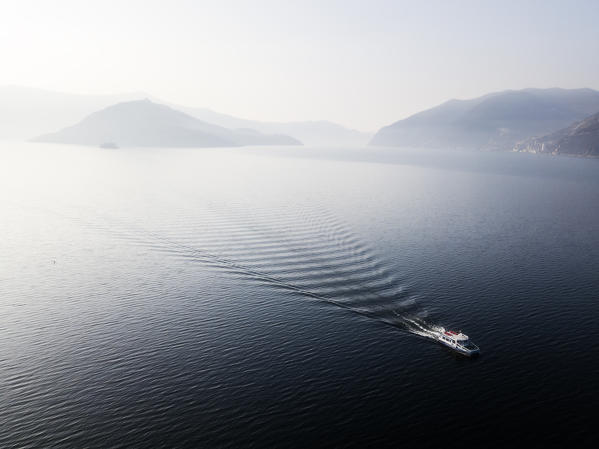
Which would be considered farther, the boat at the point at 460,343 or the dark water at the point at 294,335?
the boat at the point at 460,343

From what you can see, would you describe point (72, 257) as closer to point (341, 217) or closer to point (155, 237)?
point (155, 237)

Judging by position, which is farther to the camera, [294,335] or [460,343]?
[294,335]

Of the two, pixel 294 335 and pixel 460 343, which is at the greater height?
pixel 460 343

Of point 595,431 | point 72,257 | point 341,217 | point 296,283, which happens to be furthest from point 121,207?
point 595,431

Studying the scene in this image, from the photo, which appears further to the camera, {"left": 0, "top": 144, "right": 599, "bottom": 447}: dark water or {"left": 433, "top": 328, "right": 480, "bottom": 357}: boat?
{"left": 433, "top": 328, "right": 480, "bottom": 357}: boat
